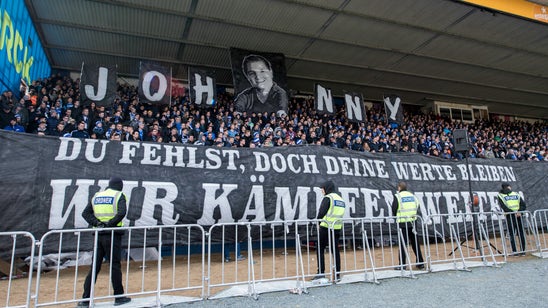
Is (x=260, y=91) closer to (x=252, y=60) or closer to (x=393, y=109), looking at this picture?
(x=252, y=60)

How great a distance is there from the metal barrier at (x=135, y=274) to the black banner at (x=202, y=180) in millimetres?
311

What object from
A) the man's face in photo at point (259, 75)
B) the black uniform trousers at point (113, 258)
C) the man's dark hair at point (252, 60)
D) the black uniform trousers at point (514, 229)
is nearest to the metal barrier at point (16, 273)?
the black uniform trousers at point (113, 258)

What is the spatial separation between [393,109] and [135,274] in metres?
15.5

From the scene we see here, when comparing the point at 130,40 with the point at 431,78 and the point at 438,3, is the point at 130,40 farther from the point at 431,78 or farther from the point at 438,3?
the point at 431,78

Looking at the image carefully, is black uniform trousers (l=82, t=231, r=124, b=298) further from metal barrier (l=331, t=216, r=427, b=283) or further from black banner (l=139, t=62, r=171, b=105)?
black banner (l=139, t=62, r=171, b=105)

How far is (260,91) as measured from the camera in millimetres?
15461

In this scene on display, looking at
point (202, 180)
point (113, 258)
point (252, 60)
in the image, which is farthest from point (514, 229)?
point (252, 60)

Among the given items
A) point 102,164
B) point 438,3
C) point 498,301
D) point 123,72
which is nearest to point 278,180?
point 102,164

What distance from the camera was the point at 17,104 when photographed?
374 inches

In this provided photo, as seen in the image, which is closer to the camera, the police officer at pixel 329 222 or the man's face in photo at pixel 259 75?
the police officer at pixel 329 222

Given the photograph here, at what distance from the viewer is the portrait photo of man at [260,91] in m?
15.2

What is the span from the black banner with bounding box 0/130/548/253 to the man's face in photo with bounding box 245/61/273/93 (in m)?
6.50

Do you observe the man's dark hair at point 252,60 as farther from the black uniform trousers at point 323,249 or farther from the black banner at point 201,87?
the black uniform trousers at point 323,249

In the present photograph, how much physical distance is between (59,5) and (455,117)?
25.2m
